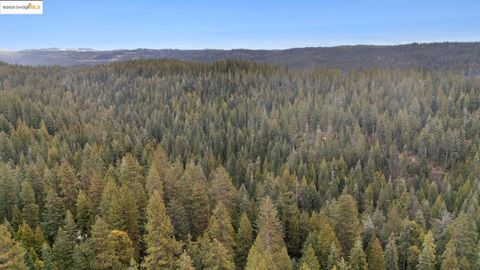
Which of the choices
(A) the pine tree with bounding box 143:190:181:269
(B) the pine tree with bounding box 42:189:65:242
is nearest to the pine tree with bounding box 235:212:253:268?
(A) the pine tree with bounding box 143:190:181:269

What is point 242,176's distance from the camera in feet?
326

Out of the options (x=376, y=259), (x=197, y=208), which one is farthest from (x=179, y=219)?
(x=376, y=259)

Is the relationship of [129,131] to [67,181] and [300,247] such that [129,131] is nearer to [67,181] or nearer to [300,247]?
[67,181]

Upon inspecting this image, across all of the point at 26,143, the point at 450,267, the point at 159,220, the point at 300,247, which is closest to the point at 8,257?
the point at 159,220

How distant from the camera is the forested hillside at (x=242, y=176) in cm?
4962

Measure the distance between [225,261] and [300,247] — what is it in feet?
81.9

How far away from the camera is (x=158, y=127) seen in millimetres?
134625

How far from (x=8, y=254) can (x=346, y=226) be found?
43425mm

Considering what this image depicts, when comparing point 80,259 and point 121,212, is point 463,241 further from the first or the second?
point 80,259

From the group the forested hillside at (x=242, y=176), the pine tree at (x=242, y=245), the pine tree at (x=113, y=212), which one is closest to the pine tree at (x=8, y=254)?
the forested hillside at (x=242, y=176)

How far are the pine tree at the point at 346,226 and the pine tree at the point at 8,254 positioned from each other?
4165 centimetres

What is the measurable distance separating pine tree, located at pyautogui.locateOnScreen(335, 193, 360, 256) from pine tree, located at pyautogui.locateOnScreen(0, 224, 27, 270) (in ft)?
137

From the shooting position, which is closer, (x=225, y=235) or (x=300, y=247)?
(x=225, y=235)

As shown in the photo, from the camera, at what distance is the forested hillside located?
4962 cm
